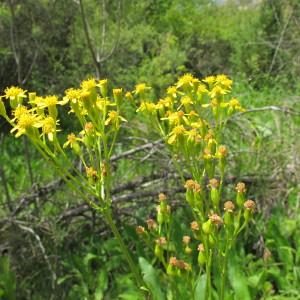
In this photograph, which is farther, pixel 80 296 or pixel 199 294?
pixel 80 296

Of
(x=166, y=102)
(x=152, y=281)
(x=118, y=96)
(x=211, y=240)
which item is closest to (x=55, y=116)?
(x=118, y=96)

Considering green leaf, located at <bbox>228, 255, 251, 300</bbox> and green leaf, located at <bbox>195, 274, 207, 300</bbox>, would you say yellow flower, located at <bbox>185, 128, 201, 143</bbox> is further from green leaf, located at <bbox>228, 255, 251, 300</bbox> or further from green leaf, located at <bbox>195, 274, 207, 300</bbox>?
green leaf, located at <bbox>228, 255, 251, 300</bbox>

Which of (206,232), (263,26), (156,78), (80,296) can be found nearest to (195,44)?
(263,26)

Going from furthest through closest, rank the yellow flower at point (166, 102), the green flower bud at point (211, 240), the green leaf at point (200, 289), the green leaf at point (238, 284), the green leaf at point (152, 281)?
the green leaf at point (238, 284) → the green leaf at point (152, 281) → the green leaf at point (200, 289) → the yellow flower at point (166, 102) → the green flower bud at point (211, 240)

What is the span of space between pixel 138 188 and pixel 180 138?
2090mm

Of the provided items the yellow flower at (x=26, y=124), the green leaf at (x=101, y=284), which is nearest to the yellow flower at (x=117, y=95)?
the yellow flower at (x=26, y=124)

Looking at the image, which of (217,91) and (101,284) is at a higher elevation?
(217,91)

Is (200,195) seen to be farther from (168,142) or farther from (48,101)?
(48,101)

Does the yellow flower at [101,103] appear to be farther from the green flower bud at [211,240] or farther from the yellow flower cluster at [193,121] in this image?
the green flower bud at [211,240]

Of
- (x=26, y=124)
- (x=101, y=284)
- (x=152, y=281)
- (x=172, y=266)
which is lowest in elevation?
(x=101, y=284)

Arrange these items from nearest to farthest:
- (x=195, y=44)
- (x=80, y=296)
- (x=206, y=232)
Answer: (x=206, y=232) → (x=80, y=296) → (x=195, y=44)

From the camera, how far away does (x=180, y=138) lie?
72.4 inches

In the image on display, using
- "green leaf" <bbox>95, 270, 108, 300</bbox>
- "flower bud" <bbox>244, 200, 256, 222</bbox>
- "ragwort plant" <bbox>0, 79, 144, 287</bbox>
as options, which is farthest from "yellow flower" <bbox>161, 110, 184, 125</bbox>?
"green leaf" <bbox>95, 270, 108, 300</bbox>

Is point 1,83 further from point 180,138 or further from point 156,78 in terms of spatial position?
point 180,138
